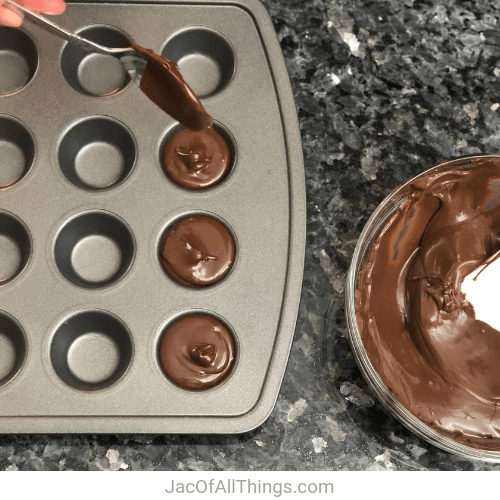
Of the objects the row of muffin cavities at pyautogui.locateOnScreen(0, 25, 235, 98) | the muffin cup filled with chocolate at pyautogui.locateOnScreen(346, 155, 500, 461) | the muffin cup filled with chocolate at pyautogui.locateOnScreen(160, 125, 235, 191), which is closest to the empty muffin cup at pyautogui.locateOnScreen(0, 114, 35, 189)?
the row of muffin cavities at pyautogui.locateOnScreen(0, 25, 235, 98)

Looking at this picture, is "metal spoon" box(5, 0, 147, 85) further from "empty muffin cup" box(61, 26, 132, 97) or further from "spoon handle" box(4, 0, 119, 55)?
"empty muffin cup" box(61, 26, 132, 97)

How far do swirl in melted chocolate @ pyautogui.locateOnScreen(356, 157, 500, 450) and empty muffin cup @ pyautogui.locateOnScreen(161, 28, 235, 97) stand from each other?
60cm

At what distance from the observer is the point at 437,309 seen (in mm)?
1082

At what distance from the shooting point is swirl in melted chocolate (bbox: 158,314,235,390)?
1180mm

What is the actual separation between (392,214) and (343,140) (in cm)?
31

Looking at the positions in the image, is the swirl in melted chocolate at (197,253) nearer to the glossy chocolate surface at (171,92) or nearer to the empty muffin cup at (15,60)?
the glossy chocolate surface at (171,92)

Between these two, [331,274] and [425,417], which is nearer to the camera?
[425,417]

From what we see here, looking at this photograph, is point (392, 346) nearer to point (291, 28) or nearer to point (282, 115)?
point (282, 115)

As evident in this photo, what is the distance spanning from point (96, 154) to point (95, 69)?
232 millimetres

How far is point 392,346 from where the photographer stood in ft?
3.57

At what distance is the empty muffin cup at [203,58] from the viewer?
134 cm

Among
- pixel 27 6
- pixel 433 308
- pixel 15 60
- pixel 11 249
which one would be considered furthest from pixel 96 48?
pixel 433 308

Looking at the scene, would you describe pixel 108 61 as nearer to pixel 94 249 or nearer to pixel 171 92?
pixel 171 92
